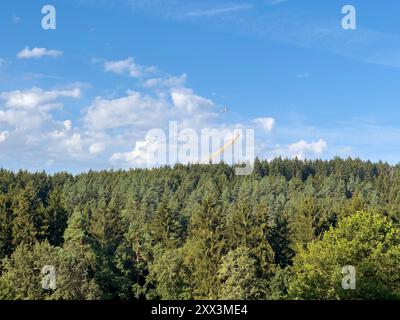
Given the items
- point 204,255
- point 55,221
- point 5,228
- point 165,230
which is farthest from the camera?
point 165,230

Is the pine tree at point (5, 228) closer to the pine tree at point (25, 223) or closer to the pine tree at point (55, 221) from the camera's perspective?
the pine tree at point (25, 223)

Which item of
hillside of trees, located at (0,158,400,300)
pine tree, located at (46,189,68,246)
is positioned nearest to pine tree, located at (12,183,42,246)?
hillside of trees, located at (0,158,400,300)

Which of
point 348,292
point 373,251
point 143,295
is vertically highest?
point 373,251

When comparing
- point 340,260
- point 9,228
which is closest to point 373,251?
point 340,260

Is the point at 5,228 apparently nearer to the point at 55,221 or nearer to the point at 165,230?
the point at 55,221

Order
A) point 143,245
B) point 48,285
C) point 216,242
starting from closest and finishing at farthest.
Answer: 1. point 48,285
2. point 216,242
3. point 143,245

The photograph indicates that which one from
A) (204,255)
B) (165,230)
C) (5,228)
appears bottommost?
(204,255)

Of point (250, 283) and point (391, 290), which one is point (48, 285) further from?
point (391, 290)

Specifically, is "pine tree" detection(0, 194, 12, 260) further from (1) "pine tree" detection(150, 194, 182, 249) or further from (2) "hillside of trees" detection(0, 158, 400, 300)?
(1) "pine tree" detection(150, 194, 182, 249)

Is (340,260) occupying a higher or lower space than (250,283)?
higher

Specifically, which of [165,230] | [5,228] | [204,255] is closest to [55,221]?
[5,228]

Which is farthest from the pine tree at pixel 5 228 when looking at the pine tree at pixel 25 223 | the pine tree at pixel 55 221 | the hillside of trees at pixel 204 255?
the pine tree at pixel 55 221
